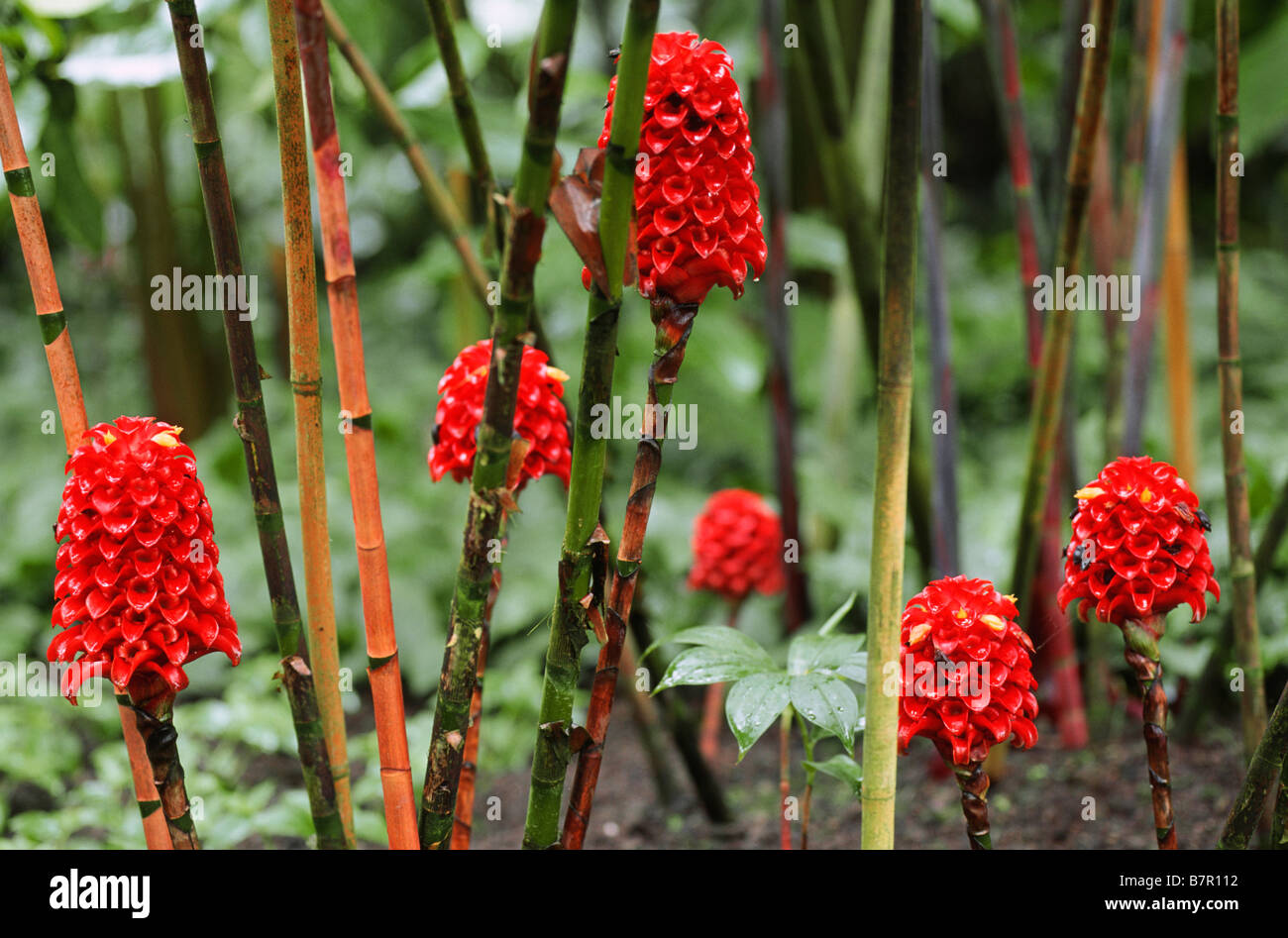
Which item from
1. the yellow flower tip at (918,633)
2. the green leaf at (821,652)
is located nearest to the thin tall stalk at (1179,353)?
the green leaf at (821,652)

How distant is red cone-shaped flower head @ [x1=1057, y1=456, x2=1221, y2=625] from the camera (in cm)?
56

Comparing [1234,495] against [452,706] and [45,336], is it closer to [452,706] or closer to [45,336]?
[452,706]

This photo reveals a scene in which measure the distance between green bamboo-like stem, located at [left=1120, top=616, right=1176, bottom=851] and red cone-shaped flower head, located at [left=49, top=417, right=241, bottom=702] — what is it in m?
0.56

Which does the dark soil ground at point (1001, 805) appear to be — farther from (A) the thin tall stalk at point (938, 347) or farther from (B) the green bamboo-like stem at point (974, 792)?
(B) the green bamboo-like stem at point (974, 792)

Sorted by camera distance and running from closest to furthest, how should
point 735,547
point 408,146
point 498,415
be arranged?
point 498,415
point 408,146
point 735,547

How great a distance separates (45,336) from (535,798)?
423mm

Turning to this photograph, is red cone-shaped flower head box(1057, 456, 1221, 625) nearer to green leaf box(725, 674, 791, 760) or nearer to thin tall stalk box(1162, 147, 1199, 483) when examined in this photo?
green leaf box(725, 674, 791, 760)

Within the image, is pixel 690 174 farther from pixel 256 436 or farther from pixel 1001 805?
pixel 1001 805

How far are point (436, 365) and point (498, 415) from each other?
8.58 feet

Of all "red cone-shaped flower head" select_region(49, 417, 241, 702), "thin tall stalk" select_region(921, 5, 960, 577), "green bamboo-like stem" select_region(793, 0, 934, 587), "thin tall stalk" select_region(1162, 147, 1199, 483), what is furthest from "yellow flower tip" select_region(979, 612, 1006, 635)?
"thin tall stalk" select_region(1162, 147, 1199, 483)

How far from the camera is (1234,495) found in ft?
2.45

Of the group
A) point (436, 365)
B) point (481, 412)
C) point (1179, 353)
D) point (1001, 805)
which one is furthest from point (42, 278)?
point (436, 365)

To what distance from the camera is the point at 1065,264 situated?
0.76 m
